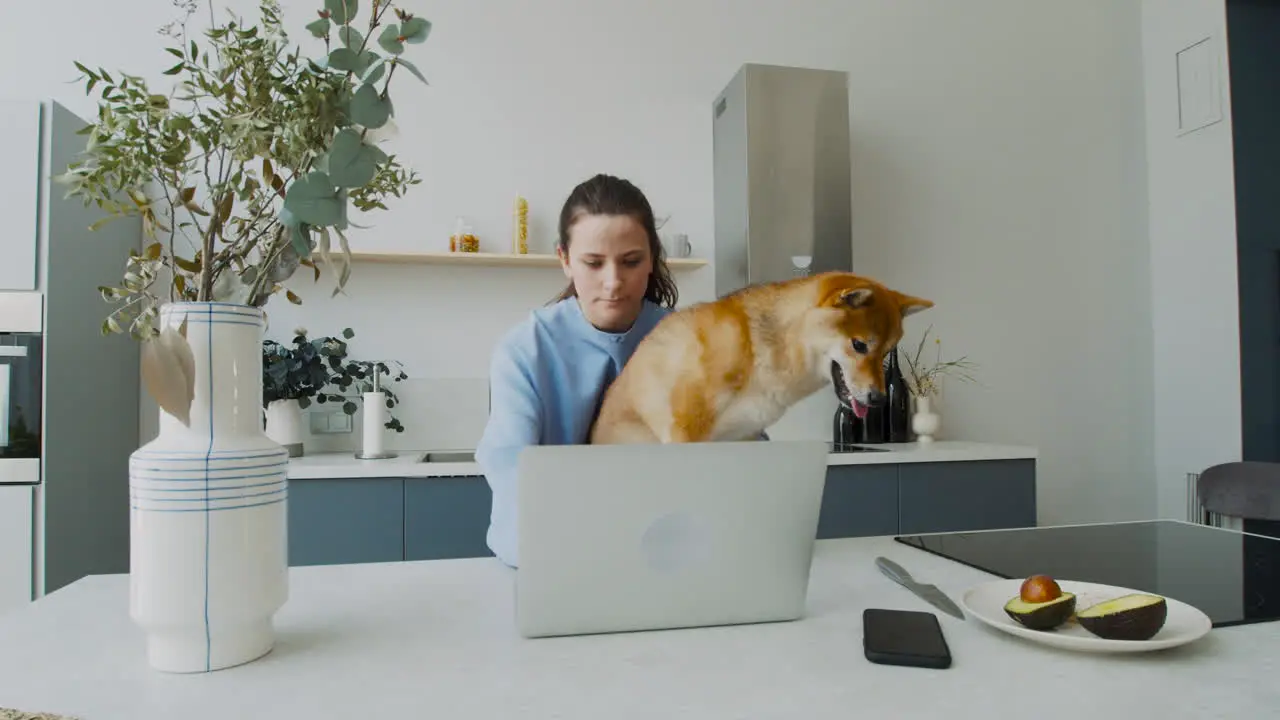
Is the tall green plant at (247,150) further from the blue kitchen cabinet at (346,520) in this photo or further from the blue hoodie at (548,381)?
the blue kitchen cabinet at (346,520)

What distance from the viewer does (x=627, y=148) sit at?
2.81 meters

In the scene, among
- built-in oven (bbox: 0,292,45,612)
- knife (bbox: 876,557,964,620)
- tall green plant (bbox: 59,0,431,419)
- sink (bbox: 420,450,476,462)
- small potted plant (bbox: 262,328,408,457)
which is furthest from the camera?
sink (bbox: 420,450,476,462)

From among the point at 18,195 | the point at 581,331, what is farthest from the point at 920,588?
the point at 18,195

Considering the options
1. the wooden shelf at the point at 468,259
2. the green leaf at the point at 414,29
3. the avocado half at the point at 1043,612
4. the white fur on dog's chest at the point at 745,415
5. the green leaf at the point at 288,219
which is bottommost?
the avocado half at the point at 1043,612

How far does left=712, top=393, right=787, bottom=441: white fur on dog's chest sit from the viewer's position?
90cm

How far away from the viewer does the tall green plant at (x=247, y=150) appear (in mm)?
704

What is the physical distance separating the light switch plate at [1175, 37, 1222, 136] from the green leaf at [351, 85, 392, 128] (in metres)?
3.49

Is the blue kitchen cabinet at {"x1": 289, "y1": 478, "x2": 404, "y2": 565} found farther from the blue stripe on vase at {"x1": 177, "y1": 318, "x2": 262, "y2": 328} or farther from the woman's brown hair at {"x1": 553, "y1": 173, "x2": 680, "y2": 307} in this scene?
the blue stripe on vase at {"x1": 177, "y1": 318, "x2": 262, "y2": 328}

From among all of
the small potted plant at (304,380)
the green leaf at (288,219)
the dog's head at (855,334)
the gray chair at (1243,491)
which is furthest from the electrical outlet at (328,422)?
the gray chair at (1243,491)

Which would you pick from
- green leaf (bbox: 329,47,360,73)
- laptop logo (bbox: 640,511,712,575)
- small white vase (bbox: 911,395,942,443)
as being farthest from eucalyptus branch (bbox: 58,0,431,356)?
small white vase (bbox: 911,395,942,443)

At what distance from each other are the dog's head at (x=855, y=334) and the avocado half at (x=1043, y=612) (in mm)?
249

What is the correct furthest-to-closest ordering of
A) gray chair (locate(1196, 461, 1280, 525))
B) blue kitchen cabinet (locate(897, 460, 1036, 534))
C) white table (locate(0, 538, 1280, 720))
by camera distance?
blue kitchen cabinet (locate(897, 460, 1036, 534))
gray chair (locate(1196, 461, 1280, 525))
white table (locate(0, 538, 1280, 720))

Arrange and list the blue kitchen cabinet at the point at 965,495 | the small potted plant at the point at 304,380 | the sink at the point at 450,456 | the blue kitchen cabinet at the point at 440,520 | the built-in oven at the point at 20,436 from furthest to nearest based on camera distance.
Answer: the sink at the point at 450,456
the blue kitchen cabinet at the point at 965,495
the small potted plant at the point at 304,380
the blue kitchen cabinet at the point at 440,520
the built-in oven at the point at 20,436

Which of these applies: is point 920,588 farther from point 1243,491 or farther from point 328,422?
point 328,422
